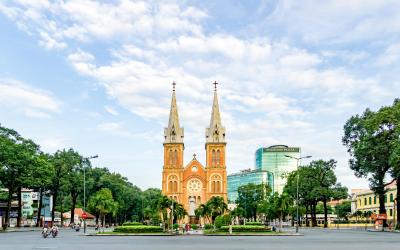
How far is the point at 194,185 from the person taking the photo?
110688 millimetres

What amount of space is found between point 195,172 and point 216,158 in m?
5.84

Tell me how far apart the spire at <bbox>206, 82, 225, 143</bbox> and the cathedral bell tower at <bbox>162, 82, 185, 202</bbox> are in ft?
21.5

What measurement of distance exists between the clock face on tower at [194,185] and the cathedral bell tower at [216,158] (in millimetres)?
2600

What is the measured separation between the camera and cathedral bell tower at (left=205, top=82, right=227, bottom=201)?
109m

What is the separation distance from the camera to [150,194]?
5910 inches

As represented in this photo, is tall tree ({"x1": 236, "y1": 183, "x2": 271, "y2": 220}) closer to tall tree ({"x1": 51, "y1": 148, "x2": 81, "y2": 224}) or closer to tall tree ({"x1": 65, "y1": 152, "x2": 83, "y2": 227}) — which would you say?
tall tree ({"x1": 65, "y1": 152, "x2": 83, "y2": 227})

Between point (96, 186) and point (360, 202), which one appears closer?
point (96, 186)

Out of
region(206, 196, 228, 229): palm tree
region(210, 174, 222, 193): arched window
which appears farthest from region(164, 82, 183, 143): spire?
region(206, 196, 228, 229): palm tree

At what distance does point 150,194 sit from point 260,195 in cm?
4107

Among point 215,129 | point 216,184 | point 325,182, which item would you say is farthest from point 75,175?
point 325,182

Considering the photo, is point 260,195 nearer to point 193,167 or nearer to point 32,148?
point 193,167

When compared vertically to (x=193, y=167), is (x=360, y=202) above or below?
below

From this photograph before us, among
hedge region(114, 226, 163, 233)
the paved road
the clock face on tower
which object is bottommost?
hedge region(114, 226, 163, 233)

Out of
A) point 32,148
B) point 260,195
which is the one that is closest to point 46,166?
point 32,148
